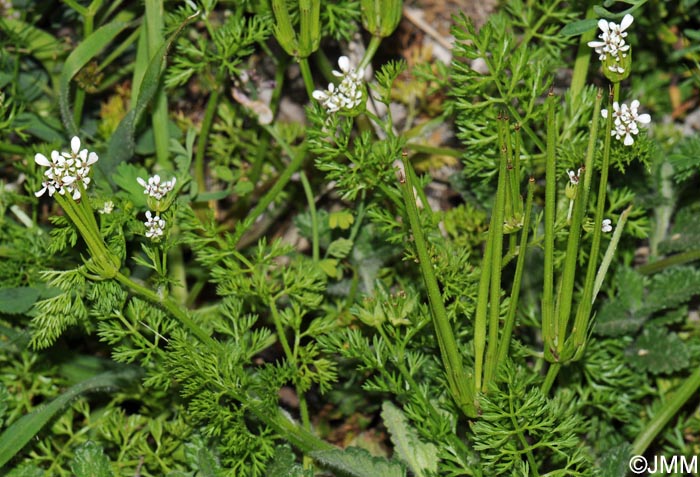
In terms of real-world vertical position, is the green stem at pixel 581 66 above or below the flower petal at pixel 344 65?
below

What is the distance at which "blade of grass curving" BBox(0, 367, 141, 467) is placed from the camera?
212 centimetres

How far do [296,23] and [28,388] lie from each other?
4.15 feet

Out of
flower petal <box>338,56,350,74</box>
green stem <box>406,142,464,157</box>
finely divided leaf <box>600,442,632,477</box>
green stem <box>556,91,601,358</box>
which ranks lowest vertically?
finely divided leaf <box>600,442,632,477</box>

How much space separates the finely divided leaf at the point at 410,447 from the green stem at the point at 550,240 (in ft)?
1.51

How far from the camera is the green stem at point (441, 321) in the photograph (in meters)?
1.78

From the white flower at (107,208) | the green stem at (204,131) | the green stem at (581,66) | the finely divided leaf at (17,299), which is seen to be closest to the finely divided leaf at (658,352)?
the green stem at (581,66)

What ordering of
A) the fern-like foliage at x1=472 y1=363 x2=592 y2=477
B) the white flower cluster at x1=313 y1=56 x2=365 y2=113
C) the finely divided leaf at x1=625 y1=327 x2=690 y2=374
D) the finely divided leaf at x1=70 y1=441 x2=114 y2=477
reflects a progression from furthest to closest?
the finely divided leaf at x1=625 y1=327 x2=690 y2=374, the finely divided leaf at x1=70 y1=441 x2=114 y2=477, the white flower cluster at x1=313 y1=56 x2=365 y2=113, the fern-like foliage at x1=472 y1=363 x2=592 y2=477

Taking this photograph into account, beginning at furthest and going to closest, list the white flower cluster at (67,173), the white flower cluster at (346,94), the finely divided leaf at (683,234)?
the finely divided leaf at (683,234)
the white flower cluster at (346,94)
the white flower cluster at (67,173)

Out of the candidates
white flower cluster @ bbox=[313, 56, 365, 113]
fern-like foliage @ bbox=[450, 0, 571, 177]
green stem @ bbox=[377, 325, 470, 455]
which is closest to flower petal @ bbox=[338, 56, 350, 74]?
white flower cluster @ bbox=[313, 56, 365, 113]

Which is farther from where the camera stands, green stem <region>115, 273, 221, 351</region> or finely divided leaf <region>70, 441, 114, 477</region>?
finely divided leaf <region>70, 441, 114, 477</region>

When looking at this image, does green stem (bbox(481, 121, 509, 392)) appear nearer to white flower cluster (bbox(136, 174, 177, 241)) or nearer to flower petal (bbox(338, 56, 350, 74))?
flower petal (bbox(338, 56, 350, 74))

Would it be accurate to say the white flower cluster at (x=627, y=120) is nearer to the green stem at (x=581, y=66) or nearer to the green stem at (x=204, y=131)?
the green stem at (x=581, y=66)

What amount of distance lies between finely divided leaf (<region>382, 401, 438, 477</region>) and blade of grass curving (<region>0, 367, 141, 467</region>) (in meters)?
0.70

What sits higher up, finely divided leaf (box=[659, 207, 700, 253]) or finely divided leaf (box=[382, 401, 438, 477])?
finely divided leaf (box=[659, 207, 700, 253])
